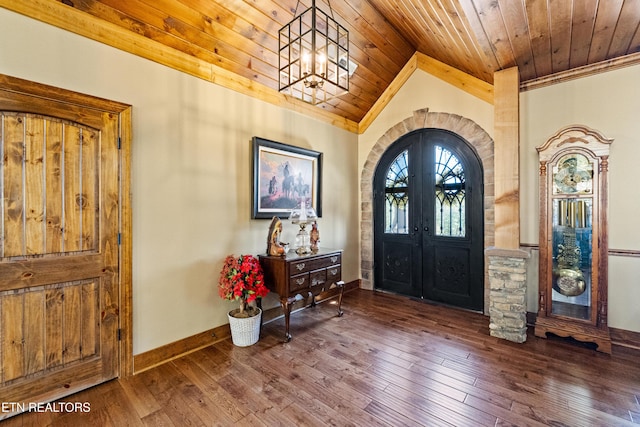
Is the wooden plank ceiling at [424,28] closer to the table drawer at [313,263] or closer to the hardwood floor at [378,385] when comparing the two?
the table drawer at [313,263]

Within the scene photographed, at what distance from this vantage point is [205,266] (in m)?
2.92

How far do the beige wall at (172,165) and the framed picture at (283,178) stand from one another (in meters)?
0.12

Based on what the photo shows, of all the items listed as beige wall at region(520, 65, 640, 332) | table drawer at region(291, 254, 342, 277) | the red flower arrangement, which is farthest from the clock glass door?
the red flower arrangement

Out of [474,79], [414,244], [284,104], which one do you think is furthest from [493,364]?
[284,104]

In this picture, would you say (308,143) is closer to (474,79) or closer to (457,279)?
(474,79)

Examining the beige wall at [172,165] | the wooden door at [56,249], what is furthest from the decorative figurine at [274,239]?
the wooden door at [56,249]

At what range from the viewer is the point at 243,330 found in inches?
112

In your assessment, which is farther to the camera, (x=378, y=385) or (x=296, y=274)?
(x=296, y=274)

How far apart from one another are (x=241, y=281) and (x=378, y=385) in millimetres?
1532

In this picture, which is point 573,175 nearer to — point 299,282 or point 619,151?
point 619,151

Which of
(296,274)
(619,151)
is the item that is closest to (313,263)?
(296,274)

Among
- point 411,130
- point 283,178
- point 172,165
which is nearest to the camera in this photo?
point 172,165

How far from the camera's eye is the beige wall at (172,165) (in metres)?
2.11

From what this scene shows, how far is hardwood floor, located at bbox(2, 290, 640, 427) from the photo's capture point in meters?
1.87
